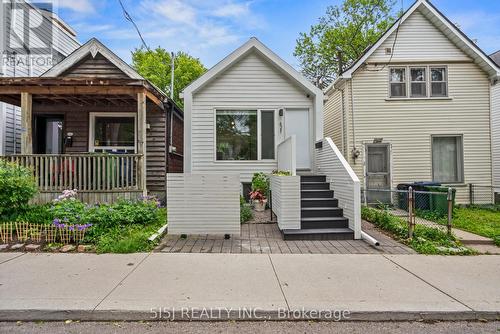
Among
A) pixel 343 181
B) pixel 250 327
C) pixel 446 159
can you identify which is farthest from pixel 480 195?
pixel 250 327

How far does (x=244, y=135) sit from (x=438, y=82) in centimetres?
709

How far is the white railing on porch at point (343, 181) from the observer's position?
20.2 ft

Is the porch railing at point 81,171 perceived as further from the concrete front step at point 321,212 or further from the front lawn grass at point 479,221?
the front lawn grass at point 479,221

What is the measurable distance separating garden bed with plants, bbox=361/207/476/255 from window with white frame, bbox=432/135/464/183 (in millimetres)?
4996

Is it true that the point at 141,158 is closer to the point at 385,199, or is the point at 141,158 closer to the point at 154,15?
the point at 154,15

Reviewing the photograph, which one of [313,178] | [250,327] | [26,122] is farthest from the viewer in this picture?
[313,178]

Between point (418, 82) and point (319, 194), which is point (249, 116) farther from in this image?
point (418, 82)

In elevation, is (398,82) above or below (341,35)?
below

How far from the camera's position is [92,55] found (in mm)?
10438

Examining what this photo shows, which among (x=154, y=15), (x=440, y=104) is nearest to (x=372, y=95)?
(x=440, y=104)

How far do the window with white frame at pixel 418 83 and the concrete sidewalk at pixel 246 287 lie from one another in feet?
23.8

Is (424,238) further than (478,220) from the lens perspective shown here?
No

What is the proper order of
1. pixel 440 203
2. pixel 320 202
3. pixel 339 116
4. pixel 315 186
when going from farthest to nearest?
pixel 339 116
pixel 440 203
pixel 315 186
pixel 320 202

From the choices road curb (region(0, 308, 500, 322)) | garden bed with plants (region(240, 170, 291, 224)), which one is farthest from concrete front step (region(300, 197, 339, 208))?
road curb (region(0, 308, 500, 322))
